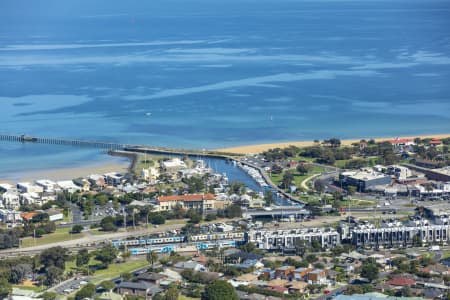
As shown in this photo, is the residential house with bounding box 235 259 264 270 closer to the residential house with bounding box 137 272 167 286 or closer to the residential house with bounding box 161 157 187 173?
the residential house with bounding box 137 272 167 286

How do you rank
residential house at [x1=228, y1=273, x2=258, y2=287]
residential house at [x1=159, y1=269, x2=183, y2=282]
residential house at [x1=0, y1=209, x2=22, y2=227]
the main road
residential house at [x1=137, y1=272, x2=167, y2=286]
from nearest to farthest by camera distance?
residential house at [x1=228, y1=273, x2=258, y2=287]
residential house at [x1=137, y1=272, x2=167, y2=286]
residential house at [x1=159, y1=269, x2=183, y2=282]
the main road
residential house at [x1=0, y1=209, x2=22, y2=227]

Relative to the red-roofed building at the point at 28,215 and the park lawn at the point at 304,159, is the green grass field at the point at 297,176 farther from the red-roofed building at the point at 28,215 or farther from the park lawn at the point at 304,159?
the red-roofed building at the point at 28,215

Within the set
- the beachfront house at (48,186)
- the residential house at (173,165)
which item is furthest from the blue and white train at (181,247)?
the residential house at (173,165)

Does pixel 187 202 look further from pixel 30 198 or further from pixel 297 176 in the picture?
pixel 297 176

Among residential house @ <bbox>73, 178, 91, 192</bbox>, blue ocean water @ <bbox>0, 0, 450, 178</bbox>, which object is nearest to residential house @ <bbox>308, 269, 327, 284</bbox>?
residential house @ <bbox>73, 178, 91, 192</bbox>

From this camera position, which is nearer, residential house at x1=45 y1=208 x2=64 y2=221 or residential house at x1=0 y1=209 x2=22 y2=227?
residential house at x1=0 y1=209 x2=22 y2=227

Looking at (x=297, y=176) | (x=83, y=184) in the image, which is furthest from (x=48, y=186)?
(x=297, y=176)
